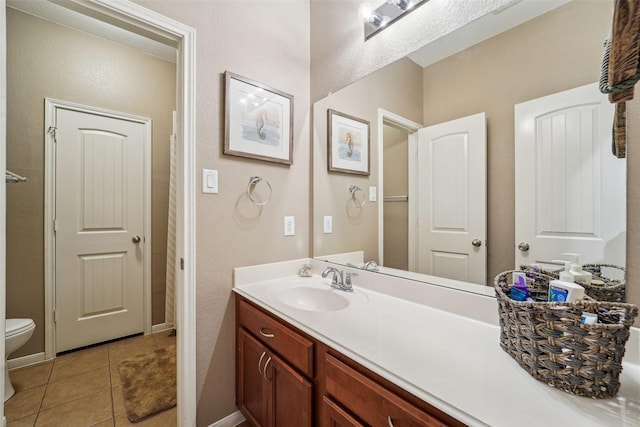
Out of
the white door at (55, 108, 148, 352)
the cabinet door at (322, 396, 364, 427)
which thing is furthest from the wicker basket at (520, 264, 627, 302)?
the white door at (55, 108, 148, 352)

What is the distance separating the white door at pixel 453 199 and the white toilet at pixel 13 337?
8.28 feet

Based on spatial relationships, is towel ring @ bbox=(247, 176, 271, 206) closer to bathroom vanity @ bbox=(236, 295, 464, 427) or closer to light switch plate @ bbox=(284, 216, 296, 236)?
light switch plate @ bbox=(284, 216, 296, 236)

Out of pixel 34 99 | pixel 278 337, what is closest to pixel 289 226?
pixel 278 337

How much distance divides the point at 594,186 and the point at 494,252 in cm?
35

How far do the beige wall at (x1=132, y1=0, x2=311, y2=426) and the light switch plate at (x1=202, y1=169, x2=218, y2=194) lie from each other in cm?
3

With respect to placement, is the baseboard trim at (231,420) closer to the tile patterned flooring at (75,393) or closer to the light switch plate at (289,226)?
the tile patterned flooring at (75,393)

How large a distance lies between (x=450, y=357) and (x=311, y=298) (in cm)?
83

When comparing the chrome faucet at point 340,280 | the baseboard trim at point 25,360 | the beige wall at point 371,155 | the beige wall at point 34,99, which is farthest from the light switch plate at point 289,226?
the baseboard trim at point 25,360

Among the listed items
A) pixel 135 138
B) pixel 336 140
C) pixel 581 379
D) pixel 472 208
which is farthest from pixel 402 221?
pixel 135 138

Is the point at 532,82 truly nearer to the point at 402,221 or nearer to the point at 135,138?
the point at 402,221

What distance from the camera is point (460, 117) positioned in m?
1.10

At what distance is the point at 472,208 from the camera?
1070mm

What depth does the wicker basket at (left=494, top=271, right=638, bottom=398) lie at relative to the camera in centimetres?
52

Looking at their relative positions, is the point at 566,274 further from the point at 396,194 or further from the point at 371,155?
the point at 371,155
